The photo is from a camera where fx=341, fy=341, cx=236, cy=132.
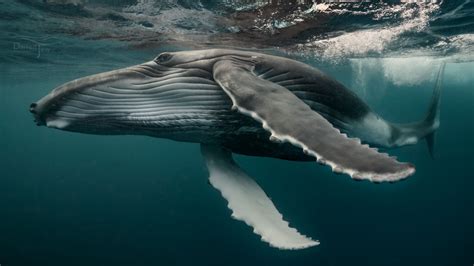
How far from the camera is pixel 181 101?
5090 millimetres

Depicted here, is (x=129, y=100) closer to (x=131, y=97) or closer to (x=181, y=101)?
(x=131, y=97)

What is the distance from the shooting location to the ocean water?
15.1 metres

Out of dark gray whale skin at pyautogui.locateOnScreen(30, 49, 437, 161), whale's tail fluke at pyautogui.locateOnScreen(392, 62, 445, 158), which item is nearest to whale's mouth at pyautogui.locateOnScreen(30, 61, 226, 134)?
dark gray whale skin at pyautogui.locateOnScreen(30, 49, 437, 161)

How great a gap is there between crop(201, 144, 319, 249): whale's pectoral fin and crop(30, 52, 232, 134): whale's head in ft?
4.83

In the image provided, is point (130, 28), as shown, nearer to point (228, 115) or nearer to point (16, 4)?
point (16, 4)

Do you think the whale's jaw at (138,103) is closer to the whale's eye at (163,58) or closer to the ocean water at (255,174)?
the whale's eye at (163,58)

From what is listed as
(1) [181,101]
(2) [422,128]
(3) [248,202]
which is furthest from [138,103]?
(2) [422,128]

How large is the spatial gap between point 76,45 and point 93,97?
19.2 metres

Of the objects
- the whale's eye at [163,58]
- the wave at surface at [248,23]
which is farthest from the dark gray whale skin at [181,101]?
the wave at surface at [248,23]

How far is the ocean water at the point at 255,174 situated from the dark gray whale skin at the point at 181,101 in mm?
6459

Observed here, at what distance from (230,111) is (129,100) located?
1.49m

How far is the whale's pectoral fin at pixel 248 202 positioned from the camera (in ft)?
15.2

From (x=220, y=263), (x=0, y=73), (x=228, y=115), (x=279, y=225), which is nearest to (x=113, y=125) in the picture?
(x=228, y=115)

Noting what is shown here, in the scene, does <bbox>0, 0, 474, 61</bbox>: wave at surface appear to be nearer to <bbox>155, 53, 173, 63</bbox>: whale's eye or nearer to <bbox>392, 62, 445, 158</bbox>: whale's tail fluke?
<bbox>392, 62, 445, 158</bbox>: whale's tail fluke
